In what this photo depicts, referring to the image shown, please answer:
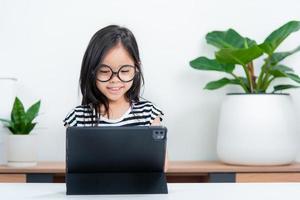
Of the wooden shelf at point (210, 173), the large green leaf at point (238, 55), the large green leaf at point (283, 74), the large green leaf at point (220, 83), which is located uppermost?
the large green leaf at point (238, 55)

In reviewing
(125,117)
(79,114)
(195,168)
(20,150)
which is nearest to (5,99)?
(20,150)

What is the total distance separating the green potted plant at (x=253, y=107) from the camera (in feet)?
8.38

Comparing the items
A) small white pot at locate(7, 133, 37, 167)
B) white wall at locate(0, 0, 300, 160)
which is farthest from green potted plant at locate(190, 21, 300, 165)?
small white pot at locate(7, 133, 37, 167)

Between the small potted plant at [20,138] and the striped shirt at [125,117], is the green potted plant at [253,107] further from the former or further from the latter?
the small potted plant at [20,138]

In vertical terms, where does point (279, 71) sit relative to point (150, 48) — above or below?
below

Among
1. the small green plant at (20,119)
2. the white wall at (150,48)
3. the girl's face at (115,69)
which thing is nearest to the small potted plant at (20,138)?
the small green plant at (20,119)

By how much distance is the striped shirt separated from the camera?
203 centimetres

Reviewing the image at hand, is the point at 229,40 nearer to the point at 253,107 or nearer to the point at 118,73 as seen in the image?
the point at 253,107

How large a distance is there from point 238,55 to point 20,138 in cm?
111

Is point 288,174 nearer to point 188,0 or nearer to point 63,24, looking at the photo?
point 188,0

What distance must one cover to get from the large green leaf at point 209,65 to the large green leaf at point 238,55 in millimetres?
79

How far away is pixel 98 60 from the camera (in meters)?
1.78

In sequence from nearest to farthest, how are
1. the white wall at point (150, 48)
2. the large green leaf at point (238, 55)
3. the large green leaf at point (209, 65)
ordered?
1. the large green leaf at point (238, 55)
2. the large green leaf at point (209, 65)
3. the white wall at point (150, 48)

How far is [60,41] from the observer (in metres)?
2.87
